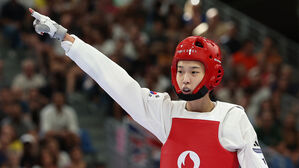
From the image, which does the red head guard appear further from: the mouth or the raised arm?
the raised arm

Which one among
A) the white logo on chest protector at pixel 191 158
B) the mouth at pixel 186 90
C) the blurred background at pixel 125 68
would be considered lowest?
the white logo on chest protector at pixel 191 158

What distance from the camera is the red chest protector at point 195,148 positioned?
148 inches

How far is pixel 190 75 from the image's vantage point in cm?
384

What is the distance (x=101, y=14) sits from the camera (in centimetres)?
1285

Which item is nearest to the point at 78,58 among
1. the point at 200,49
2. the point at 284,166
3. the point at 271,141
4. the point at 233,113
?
the point at 200,49

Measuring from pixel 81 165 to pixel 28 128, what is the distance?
1.19m

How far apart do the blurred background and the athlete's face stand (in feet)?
17.1

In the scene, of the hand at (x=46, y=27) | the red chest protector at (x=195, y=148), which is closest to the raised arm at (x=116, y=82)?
the hand at (x=46, y=27)

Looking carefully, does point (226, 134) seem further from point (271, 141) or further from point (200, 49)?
point (271, 141)

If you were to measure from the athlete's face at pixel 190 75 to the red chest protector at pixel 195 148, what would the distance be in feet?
0.83

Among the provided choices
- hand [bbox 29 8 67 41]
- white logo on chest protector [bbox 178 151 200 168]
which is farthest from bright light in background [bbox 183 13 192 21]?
white logo on chest protector [bbox 178 151 200 168]

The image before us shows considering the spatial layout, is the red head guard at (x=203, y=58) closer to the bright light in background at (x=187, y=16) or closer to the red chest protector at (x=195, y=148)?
the red chest protector at (x=195, y=148)

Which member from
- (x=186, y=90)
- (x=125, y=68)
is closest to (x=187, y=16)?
(x=125, y=68)

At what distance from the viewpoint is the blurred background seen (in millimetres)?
9297
